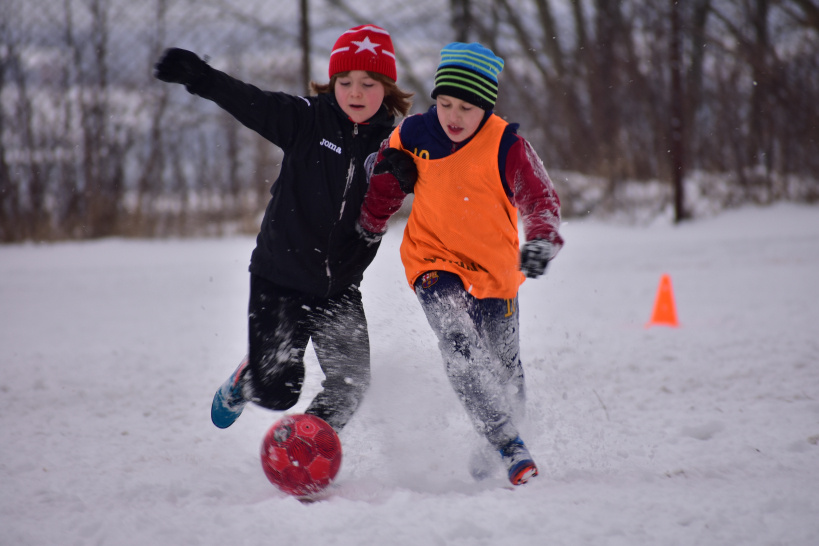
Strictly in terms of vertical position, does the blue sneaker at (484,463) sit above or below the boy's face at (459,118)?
below

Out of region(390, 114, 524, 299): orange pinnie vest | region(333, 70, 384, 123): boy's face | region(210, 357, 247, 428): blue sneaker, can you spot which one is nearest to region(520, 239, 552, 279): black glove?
region(390, 114, 524, 299): orange pinnie vest

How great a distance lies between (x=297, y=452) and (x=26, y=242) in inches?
327

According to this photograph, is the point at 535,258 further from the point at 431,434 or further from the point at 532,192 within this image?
the point at 431,434

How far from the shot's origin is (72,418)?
3.02 m

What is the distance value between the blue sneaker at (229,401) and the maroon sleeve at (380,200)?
28.3 inches

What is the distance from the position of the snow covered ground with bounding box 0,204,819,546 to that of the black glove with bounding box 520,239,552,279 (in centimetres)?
70

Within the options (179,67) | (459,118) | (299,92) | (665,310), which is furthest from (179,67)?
(299,92)

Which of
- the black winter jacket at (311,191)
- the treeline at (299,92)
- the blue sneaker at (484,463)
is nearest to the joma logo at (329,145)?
the black winter jacket at (311,191)

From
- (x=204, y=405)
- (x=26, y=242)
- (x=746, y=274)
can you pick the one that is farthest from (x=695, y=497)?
(x=26, y=242)

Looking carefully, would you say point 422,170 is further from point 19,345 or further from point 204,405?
point 19,345

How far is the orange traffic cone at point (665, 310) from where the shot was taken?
4551 mm

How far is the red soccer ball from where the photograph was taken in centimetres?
216

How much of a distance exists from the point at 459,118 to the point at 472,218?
1.17 feet

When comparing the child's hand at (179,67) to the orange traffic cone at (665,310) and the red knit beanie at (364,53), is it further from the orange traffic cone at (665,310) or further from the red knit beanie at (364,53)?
the orange traffic cone at (665,310)
